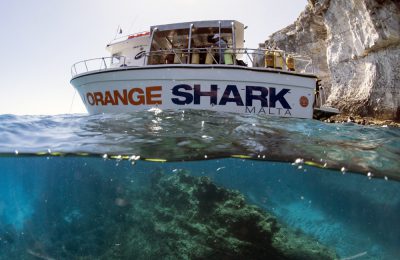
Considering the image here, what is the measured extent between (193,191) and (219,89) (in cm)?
374

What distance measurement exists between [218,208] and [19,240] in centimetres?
413

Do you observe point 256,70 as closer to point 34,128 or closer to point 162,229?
point 162,229

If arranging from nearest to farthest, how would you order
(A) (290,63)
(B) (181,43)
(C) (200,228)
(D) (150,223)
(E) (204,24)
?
1. (C) (200,228)
2. (D) (150,223)
3. (A) (290,63)
4. (E) (204,24)
5. (B) (181,43)

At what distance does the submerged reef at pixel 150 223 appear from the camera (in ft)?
22.6

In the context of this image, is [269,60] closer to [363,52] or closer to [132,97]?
[132,97]

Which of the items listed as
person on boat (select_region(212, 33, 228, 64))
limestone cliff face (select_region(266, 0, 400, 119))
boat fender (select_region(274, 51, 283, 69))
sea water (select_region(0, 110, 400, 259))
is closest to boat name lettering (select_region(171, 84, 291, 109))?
boat fender (select_region(274, 51, 283, 69))

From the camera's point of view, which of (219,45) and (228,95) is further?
(219,45)

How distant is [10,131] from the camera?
7633mm

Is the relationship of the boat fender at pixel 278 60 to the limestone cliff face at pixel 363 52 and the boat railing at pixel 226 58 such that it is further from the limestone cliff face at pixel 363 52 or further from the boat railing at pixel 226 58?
the limestone cliff face at pixel 363 52

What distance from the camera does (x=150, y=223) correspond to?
7789 millimetres

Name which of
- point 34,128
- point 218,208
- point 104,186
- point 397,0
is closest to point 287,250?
point 218,208

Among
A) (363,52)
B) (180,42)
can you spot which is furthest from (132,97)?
(363,52)

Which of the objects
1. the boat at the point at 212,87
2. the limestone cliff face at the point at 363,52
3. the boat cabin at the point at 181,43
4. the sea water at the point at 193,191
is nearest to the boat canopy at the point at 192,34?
the boat cabin at the point at 181,43

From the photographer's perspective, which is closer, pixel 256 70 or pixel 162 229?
pixel 162 229
